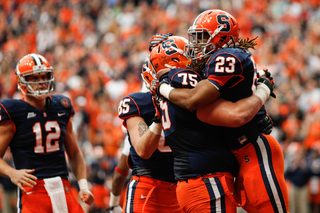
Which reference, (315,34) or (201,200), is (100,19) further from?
(201,200)

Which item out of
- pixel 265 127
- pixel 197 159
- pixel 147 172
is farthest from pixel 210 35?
pixel 147 172

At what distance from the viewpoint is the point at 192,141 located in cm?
273

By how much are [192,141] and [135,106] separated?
71cm

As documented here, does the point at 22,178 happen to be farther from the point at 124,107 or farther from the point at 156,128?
the point at 156,128

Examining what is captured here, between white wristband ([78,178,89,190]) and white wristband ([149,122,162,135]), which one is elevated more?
white wristband ([149,122,162,135])

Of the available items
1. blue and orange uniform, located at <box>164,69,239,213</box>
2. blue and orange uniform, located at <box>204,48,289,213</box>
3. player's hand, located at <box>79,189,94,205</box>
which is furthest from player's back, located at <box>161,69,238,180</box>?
player's hand, located at <box>79,189,94,205</box>

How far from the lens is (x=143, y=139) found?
290cm

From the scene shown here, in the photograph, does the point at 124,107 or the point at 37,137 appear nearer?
the point at 124,107

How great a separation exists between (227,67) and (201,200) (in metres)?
0.94

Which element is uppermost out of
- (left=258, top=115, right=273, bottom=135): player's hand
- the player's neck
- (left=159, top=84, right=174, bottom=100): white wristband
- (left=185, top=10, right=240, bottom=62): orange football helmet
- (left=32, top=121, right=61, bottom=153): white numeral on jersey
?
(left=185, top=10, right=240, bottom=62): orange football helmet

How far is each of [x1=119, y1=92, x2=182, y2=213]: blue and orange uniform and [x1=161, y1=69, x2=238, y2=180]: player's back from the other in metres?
0.53

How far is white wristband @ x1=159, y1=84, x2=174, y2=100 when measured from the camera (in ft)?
8.86

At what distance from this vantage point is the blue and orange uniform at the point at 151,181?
3303 mm

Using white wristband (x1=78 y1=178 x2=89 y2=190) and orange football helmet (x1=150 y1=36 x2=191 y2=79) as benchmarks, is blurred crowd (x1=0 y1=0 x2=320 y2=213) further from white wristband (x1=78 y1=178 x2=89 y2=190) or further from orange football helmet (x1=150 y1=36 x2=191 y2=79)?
orange football helmet (x1=150 y1=36 x2=191 y2=79)
